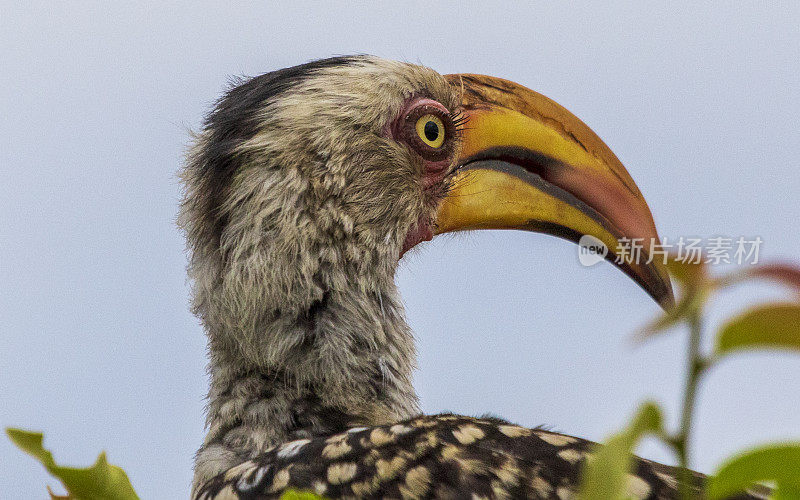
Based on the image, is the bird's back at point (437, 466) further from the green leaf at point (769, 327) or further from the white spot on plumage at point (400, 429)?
the green leaf at point (769, 327)

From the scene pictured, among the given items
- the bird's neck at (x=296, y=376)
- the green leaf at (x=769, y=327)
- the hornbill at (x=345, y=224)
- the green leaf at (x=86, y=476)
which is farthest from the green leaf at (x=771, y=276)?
the bird's neck at (x=296, y=376)

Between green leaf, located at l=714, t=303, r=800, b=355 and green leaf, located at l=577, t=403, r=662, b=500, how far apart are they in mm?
59

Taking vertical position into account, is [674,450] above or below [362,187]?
below

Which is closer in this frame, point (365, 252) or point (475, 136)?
point (365, 252)

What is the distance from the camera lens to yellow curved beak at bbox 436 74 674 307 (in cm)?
257

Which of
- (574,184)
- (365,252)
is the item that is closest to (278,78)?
(365,252)

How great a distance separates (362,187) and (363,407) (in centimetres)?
65

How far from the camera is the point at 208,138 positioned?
2600 mm

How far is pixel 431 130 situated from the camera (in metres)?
2.61

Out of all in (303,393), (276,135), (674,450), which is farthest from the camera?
(276,135)

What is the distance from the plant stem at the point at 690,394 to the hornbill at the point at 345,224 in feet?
4.27

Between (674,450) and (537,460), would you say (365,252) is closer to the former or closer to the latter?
(537,460)

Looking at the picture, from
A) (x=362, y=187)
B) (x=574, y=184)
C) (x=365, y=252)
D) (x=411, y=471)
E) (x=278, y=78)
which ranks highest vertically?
(x=278, y=78)

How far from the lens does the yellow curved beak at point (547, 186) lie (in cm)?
257
